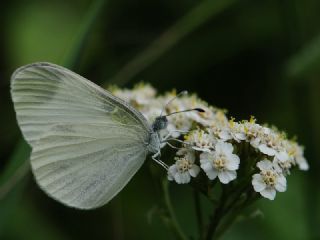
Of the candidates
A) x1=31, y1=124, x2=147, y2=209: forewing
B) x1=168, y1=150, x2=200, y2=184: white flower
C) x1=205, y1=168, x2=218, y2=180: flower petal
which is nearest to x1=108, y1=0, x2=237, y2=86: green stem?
x1=31, y1=124, x2=147, y2=209: forewing

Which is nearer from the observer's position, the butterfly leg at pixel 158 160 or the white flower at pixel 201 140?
the white flower at pixel 201 140

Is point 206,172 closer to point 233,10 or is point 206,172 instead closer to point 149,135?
point 149,135

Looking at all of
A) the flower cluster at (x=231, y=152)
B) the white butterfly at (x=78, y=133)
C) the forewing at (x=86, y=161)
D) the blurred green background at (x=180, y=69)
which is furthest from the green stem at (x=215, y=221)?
the blurred green background at (x=180, y=69)

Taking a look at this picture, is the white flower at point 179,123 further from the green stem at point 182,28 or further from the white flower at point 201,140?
the green stem at point 182,28

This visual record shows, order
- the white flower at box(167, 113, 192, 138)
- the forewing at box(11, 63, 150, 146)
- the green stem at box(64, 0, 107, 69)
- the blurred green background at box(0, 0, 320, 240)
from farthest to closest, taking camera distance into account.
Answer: the blurred green background at box(0, 0, 320, 240), the green stem at box(64, 0, 107, 69), the white flower at box(167, 113, 192, 138), the forewing at box(11, 63, 150, 146)

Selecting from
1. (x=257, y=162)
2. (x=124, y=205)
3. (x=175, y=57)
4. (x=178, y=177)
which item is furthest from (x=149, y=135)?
(x=175, y=57)

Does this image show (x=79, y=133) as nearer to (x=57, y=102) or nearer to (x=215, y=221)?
(x=57, y=102)

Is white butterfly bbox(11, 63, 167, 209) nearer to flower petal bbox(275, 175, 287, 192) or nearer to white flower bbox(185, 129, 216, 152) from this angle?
white flower bbox(185, 129, 216, 152)
